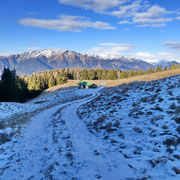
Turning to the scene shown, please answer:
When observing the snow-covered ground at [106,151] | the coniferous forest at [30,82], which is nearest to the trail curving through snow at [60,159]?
the snow-covered ground at [106,151]

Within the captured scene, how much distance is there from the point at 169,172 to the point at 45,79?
342 ft

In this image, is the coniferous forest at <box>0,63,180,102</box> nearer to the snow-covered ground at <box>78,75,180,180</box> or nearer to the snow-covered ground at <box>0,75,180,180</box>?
the snow-covered ground at <box>0,75,180,180</box>

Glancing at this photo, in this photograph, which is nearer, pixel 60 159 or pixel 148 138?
pixel 60 159

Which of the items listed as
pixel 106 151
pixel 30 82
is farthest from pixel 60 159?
pixel 30 82

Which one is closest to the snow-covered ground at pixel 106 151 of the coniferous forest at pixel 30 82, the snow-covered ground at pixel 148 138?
the snow-covered ground at pixel 148 138

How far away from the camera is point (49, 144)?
21.6 feet

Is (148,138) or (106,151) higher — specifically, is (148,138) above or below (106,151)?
above

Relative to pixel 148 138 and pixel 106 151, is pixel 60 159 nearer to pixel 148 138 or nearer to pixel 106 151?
pixel 106 151

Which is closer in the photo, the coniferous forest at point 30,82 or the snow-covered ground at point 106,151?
the snow-covered ground at point 106,151

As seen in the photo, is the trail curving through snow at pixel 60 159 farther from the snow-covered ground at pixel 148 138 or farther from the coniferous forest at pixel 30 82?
the coniferous forest at pixel 30 82

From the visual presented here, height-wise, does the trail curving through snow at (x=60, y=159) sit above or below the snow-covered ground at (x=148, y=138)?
below

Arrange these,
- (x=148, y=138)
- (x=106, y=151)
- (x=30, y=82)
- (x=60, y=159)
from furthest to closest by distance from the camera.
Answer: (x=30, y=82), (x=148, y=138), (x=106, y=151), (x=60, y=159)

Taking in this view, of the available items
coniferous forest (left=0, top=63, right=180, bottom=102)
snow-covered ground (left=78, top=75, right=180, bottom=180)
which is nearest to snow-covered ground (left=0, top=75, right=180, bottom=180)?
snow-covered ground (left=78, top=75, right=180, bottom=180)

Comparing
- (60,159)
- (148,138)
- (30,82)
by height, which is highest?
(148,138)
